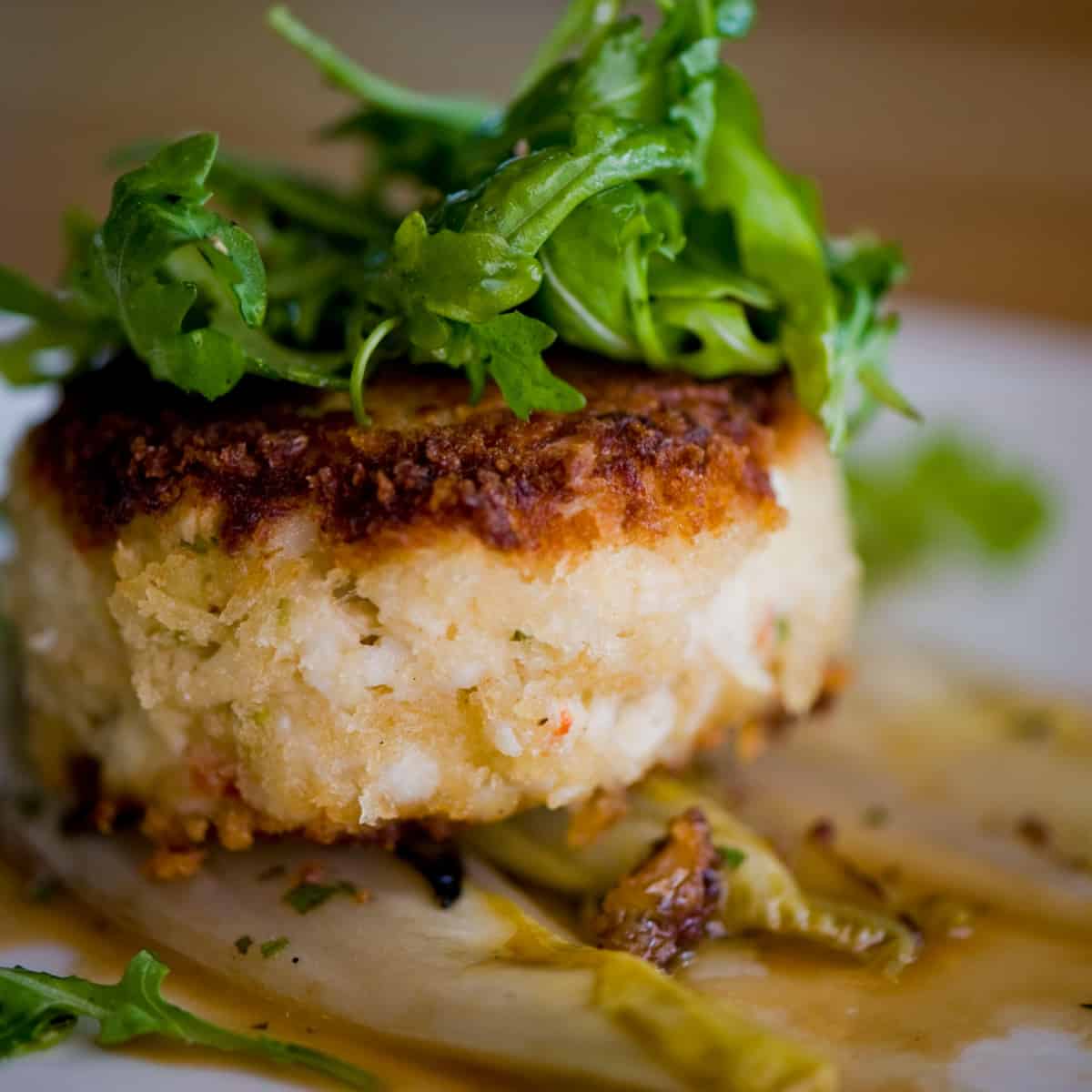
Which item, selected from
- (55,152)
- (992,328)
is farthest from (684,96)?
(55,152)

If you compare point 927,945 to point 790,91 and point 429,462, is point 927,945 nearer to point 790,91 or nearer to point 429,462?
point 429,462

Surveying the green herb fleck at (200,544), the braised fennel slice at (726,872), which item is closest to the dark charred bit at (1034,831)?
the braised fennel slice at (726,872)

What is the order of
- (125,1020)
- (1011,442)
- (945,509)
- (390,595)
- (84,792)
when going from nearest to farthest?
(125,1020) < (390,595) < (84,792) < (945,509) < (1011,442)

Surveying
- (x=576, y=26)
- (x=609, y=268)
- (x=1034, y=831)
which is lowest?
(x=1034, y=831)

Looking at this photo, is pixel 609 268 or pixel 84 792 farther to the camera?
pixel 84 792

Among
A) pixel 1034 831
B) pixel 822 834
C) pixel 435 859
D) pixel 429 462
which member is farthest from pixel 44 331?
pixel 1034 831

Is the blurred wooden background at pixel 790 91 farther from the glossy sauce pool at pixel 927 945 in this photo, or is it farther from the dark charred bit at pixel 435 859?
the dark charred bit at pixel 435 859

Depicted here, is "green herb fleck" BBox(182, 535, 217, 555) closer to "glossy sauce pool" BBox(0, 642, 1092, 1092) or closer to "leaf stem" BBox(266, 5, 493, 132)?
"glossy sauce pool" BBox(0, 642, 1092, 1092)

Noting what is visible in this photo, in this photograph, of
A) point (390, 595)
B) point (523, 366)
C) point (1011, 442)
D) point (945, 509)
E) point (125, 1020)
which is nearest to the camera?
point (125, 1020)
